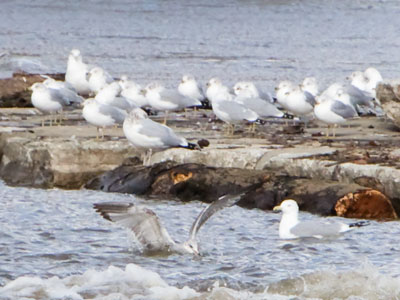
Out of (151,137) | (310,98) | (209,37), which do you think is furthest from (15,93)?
(209,37)

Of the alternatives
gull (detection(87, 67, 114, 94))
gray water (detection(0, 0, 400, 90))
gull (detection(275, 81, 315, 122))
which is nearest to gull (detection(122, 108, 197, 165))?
gull (detection(275, 81, 315, 122))

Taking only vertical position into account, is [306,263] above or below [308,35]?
below

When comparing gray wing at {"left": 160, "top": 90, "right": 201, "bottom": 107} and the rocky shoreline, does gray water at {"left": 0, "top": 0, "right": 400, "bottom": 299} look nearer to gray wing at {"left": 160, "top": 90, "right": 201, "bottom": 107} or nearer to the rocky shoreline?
the rocky shoreline

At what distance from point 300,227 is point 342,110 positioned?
403 centimetres

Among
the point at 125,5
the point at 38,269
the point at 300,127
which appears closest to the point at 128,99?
the point at 300,127

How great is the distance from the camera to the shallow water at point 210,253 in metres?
7.04

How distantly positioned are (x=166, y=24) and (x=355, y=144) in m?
21.8

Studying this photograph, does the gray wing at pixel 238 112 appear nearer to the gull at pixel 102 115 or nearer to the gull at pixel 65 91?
the gull at pixel 102 115

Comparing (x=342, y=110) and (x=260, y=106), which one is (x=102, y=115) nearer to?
(x=260, y=106)

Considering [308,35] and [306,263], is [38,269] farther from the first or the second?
[308,35]

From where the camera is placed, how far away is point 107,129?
1245 cm

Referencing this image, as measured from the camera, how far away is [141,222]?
7.80 metres

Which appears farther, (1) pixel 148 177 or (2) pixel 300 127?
(2) pixel 300 127

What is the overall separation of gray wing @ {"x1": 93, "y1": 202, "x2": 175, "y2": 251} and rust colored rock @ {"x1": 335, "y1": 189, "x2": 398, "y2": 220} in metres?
1.80
